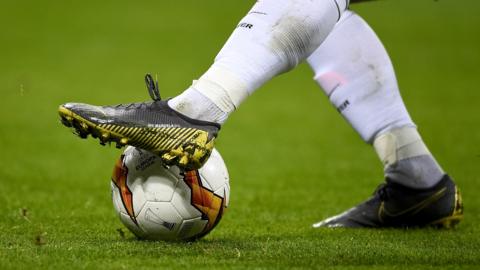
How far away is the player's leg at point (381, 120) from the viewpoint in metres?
4.17

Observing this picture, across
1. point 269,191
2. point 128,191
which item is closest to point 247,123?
point 269,191

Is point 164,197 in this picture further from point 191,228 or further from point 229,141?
point 229,141

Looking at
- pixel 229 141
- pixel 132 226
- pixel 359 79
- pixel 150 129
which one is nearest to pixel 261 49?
pixel 150 129

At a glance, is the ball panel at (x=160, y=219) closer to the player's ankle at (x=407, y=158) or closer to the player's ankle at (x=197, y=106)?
the player's ankle at (x=197, y=106)

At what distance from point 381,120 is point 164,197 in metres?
1.19

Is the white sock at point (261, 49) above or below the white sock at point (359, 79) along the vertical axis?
above

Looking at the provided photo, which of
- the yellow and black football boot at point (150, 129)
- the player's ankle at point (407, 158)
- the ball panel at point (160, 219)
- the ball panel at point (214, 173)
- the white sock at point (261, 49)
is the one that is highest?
the white sock at point (261, 49)

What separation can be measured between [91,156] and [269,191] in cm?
184

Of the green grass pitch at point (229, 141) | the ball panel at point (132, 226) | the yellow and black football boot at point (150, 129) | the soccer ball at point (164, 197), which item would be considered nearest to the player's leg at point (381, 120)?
the green grass pitch at point (229, 141)

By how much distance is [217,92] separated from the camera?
126 inches

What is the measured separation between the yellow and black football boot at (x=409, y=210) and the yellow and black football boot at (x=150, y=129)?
119 centimetres

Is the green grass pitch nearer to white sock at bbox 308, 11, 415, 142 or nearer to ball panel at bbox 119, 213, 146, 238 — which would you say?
ball panel at bbox 119, 213, 146, 238

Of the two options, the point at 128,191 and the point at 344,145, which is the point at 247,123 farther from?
the point at 128,191

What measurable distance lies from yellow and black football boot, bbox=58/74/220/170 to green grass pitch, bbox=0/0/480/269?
330mm
